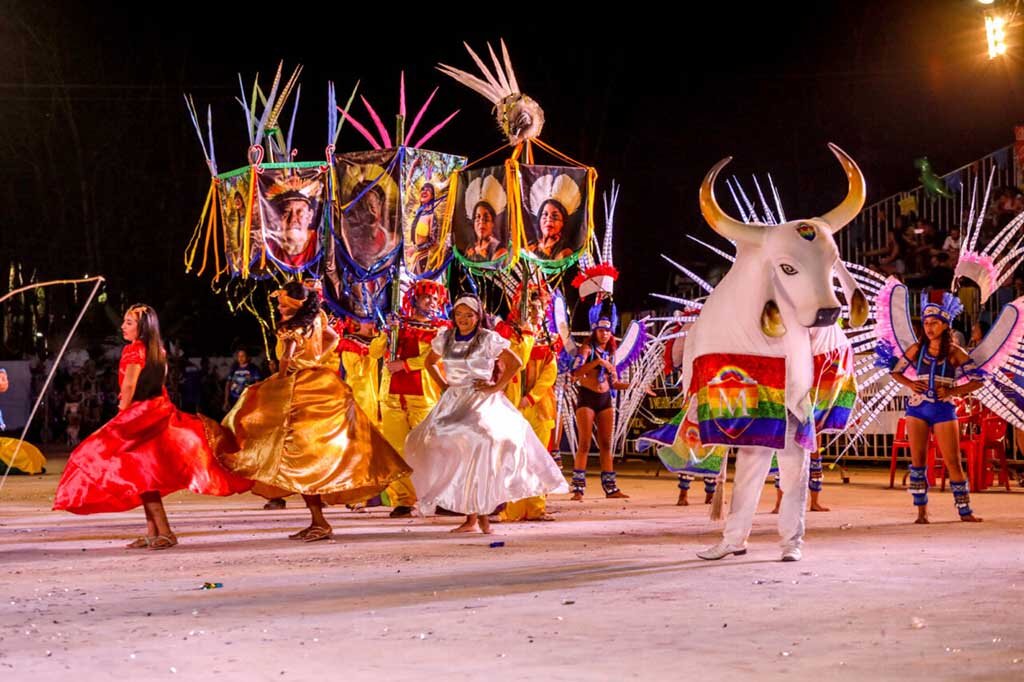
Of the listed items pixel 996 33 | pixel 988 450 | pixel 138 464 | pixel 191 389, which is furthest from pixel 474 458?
pixel 191 389

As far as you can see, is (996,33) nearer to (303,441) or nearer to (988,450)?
(988,450)

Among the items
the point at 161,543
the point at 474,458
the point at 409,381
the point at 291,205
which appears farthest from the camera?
the point at 291,205

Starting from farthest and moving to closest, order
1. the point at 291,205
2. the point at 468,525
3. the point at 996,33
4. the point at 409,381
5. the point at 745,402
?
the point at 996,33, the point at 291,205, the point at 409,381, the point at 468,525, the point at 745,402

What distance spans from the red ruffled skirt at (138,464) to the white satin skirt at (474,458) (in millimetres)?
1464

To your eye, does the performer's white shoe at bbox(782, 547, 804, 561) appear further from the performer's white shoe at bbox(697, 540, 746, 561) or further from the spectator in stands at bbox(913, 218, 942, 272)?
the spectator in stands at bbox(913, 218, 942, 272)

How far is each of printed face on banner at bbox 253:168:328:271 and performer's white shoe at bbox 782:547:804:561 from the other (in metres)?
5.74

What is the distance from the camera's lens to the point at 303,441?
8547 mm

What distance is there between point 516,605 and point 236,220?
274 inches

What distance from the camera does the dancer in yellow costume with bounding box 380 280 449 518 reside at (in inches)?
429

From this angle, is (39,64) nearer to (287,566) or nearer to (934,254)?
(934,254)

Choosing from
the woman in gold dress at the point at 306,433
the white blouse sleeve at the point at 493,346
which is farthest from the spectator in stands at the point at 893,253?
the woman in gold dress at the point at 306,433

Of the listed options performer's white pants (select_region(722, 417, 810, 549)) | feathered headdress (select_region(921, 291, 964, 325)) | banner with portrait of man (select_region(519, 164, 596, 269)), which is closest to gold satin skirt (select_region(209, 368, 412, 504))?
performer's white pants (select_region(722, 417, 810, 549))

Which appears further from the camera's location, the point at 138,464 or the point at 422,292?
the point at 422,292

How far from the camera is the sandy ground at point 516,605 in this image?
14.6ft
